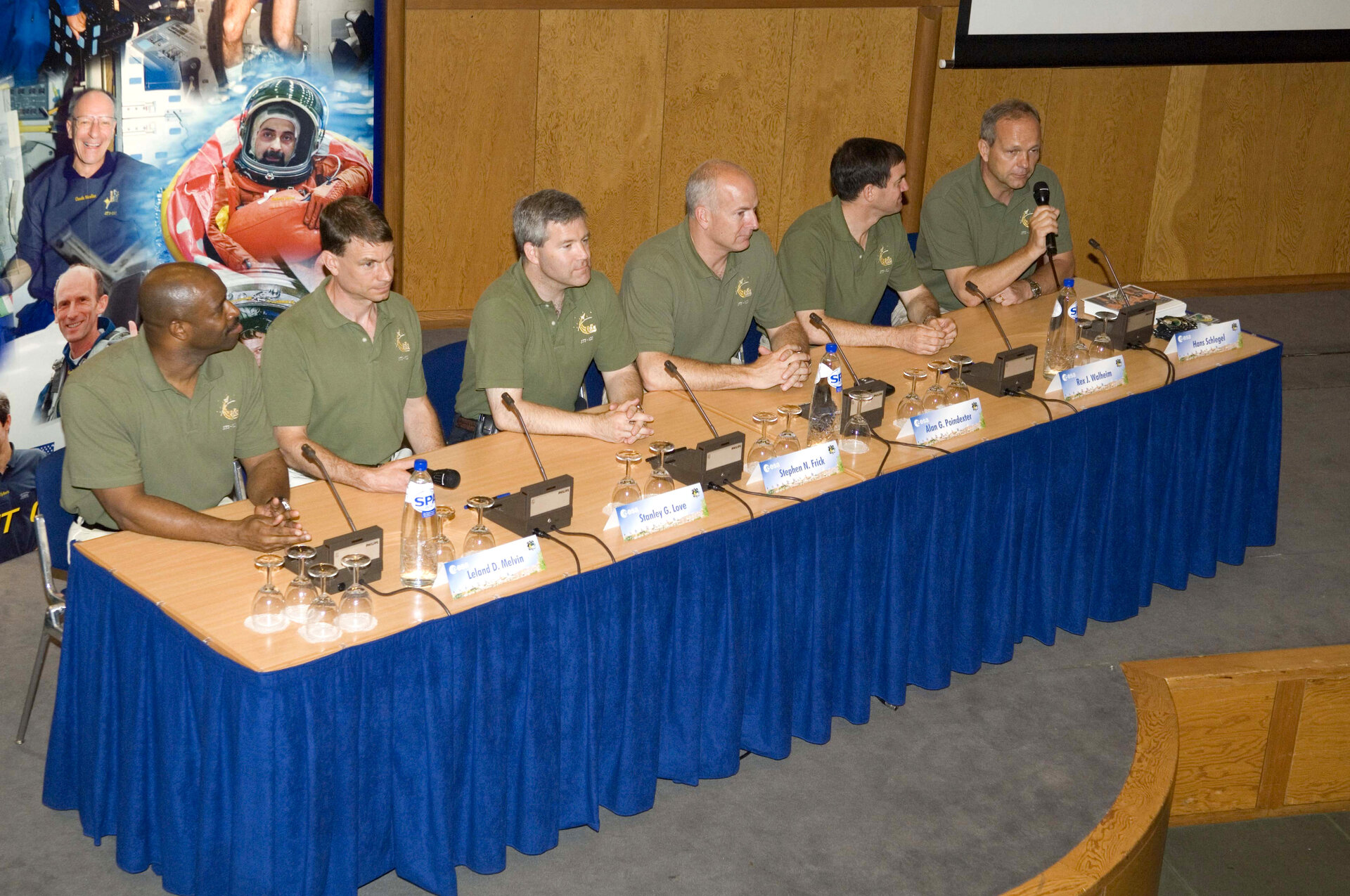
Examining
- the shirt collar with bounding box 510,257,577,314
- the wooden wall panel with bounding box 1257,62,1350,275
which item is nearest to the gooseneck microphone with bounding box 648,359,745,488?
the shirt collar with bounding box 510,257,577,314

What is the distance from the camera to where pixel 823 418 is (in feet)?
11.7

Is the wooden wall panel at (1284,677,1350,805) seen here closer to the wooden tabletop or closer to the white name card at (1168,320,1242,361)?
the wooden tabletop

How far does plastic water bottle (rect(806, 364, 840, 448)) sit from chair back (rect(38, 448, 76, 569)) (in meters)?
1.76

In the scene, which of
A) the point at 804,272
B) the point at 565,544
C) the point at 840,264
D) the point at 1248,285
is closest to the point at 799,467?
the point at 565,544

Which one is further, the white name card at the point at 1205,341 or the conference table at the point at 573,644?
the white name card at the point at 1205,341

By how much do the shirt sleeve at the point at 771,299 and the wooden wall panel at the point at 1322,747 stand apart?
6.00 feet

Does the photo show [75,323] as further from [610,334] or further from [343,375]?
[610,334]

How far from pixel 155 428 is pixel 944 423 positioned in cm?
191

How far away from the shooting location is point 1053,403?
3885 millimetres

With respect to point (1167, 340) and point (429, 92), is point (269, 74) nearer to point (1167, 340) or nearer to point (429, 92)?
point (429, 92)

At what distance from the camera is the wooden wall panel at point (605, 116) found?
19.4 feet

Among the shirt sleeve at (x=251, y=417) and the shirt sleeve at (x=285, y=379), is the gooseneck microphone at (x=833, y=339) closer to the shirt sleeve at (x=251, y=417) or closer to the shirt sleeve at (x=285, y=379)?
the shirt sleeve at (x=285, y=379)

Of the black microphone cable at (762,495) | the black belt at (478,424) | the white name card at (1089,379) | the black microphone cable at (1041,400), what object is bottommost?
the black belt at (478,424)

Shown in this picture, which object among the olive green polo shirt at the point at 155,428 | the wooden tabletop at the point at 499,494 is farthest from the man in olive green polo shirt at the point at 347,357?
the wooden tabletop at the point at 499,494
